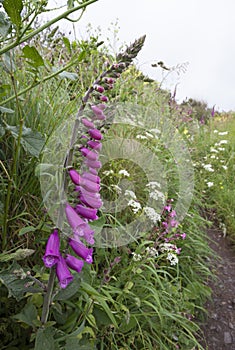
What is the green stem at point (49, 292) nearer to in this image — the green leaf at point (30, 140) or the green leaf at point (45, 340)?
the green leaf at point (45, 340)

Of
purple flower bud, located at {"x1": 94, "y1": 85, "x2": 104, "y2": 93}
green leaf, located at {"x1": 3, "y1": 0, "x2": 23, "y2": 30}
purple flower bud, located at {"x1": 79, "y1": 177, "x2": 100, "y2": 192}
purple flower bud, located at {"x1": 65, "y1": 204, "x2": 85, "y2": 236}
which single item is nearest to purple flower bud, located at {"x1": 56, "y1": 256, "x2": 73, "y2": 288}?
purple flower bud, located at {"x1": 65, "y1": 204, "x2": 85, "y2": 236}

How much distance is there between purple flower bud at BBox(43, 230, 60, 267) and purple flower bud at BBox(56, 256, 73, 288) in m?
0.02

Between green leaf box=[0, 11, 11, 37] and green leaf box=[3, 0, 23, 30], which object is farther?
green leaf box=[0, 11, 11, 37]

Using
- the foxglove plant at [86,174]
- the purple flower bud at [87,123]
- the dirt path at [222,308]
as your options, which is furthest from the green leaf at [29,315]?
the dirt path at [222,308]

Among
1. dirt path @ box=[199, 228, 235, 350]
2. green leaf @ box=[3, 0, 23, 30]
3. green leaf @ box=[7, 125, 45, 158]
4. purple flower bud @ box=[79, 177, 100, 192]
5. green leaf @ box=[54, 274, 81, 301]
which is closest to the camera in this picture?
green leaf @ box=[3, 0, 23, 30]

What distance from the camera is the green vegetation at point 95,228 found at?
1193 millimetres

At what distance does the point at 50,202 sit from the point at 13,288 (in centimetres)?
52

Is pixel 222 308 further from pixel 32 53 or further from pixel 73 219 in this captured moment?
pixel 32 53

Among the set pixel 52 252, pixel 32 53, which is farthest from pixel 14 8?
pixel 52 252

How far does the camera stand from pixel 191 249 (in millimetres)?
3180

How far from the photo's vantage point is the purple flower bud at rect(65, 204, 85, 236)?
42.5 inches

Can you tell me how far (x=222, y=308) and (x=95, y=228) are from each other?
220 centimetres

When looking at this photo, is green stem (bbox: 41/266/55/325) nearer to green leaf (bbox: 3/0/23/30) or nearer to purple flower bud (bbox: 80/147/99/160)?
purple flower bud (bbox: 80/147/99/160)

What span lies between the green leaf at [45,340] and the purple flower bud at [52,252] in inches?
8.9
